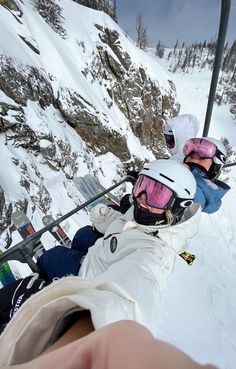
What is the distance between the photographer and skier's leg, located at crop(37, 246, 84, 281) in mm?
2143

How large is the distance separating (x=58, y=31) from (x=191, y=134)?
1264 centimetres

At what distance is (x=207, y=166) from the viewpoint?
3.00 meters

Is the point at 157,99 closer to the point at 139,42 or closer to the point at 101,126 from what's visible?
the point at 101,126

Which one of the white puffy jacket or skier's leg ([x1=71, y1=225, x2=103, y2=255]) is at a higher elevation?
the white puffy jacket

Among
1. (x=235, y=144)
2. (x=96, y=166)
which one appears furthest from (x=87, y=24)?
(x=235, y=144)

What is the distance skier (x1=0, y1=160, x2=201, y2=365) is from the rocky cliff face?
249 cm

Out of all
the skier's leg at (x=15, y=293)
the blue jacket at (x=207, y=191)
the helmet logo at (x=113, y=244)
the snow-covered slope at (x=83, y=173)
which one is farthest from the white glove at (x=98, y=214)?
the snow-covered slope at (x=83, y=173)

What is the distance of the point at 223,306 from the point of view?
5555 mm

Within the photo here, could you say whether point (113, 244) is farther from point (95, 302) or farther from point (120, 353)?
point (120, 353)

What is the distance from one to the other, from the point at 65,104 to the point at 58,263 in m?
8.60

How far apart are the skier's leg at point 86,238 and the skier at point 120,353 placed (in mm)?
2106

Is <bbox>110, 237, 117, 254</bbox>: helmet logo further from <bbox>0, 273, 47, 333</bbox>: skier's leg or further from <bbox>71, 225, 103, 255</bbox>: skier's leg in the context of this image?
<bbox>71, 225, 103, 255</bbox>: skier's leg

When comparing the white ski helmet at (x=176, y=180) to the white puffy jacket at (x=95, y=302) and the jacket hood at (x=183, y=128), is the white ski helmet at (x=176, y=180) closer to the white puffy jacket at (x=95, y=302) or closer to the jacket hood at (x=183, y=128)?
the white puffy jacket at (x=95, y=302)

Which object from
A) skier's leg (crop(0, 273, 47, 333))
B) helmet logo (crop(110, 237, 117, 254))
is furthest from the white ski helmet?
skier's leg (crop(0, 273, 47, 333))
